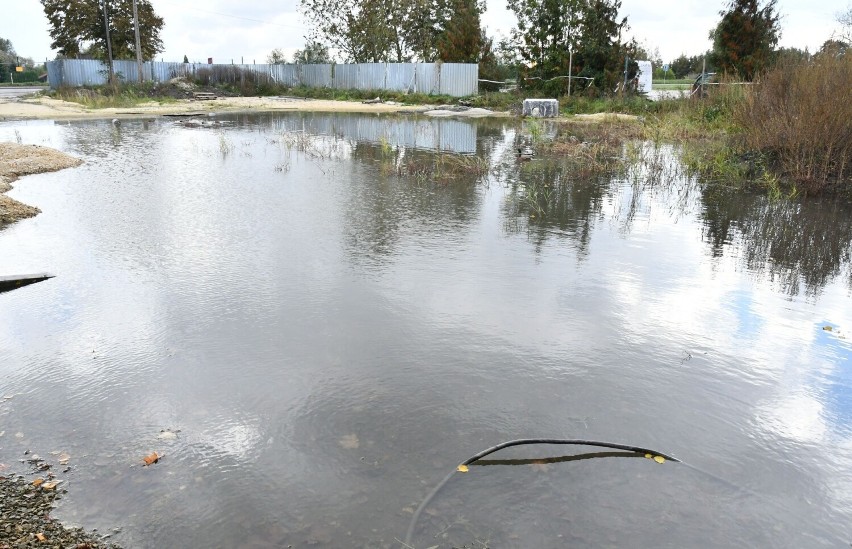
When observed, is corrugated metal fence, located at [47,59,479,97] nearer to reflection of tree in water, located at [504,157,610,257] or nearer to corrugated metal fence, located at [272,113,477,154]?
corrugated metal fence, located at [272,113,477,154]

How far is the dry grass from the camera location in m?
9.66

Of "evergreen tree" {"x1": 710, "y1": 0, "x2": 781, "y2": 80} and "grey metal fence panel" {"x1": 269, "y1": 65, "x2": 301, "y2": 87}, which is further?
"grey metal fence panel" {"x1": 269, "y1": 65, "x2": 301, "y2": 87}

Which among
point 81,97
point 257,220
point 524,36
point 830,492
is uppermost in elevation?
point 524,36

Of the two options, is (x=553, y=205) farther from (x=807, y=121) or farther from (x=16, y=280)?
(x=16, y=280)

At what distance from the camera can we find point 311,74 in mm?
41562

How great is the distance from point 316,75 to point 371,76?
5.01 metres

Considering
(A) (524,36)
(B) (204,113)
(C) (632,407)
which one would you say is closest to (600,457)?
(C) (632,407)

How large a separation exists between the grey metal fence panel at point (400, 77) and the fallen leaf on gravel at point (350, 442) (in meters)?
34.0

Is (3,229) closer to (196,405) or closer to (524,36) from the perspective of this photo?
(196,405)

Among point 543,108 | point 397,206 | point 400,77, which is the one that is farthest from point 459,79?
point 397,206

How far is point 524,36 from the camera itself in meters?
31.6

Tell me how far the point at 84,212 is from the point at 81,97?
24.2 m

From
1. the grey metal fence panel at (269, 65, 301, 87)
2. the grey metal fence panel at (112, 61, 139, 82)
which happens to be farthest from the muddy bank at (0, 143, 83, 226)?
the grey metal fence panel at (269, 65, 301, 87)

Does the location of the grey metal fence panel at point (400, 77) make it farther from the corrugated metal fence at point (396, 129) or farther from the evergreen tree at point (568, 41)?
the corrugated metal fence at point (396, 129)
